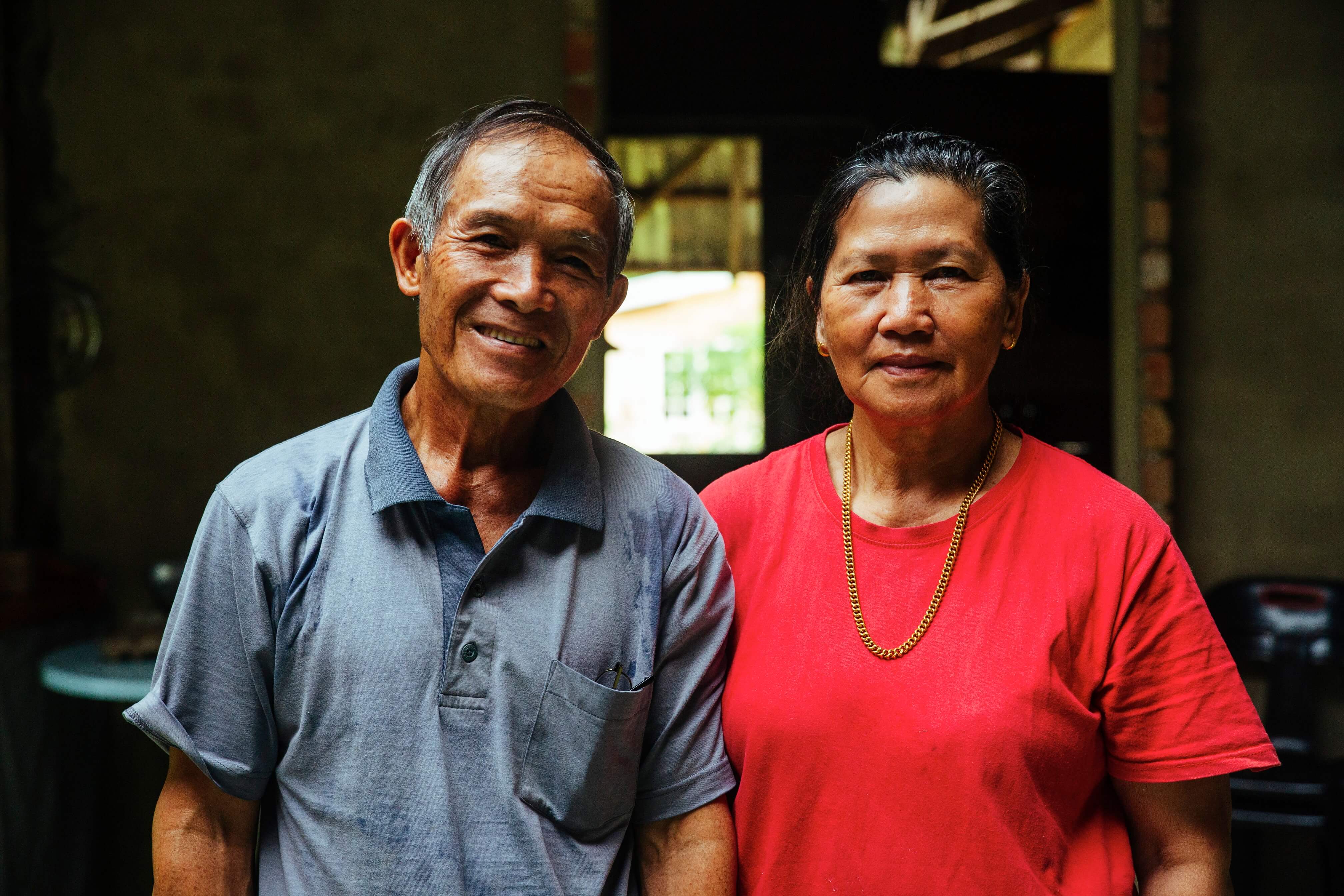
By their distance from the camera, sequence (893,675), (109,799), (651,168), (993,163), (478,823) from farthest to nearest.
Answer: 1. (651,168)
2. (109,799)
3. (993,163)
4. (893,675)
5. (478,823)

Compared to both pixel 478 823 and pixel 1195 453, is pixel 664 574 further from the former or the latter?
pixel 1195 453

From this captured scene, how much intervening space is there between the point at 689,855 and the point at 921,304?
0.77 meters

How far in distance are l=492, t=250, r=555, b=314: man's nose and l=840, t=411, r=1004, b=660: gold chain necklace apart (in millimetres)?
518

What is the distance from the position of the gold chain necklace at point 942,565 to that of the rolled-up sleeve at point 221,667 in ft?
2.40

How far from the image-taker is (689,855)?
1.28m

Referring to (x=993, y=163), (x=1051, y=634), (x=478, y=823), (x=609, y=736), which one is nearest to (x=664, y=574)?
(x=609, y=736)

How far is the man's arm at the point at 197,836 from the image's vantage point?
44.4 inches

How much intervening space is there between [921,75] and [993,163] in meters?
2.32

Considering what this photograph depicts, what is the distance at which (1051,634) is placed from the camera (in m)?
1.23

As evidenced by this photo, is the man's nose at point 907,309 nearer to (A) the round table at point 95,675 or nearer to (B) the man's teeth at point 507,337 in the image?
(B) the man's teeth at point 507,337

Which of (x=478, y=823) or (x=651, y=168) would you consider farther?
(x=651, y=168)

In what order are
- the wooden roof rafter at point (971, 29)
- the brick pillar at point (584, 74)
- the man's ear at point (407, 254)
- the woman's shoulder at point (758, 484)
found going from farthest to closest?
the wooden roof rafter at point (971, 29)
the brick pillar at point (584, 74)
the woman's shoulder at point (758, 484)
the man's ear at point (407, 254)

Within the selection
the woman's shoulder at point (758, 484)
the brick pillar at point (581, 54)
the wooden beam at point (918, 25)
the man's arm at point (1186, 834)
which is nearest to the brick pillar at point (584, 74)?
the brick pillar at point (581, 54)

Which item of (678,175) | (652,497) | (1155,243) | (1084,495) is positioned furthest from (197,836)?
(678,175)
